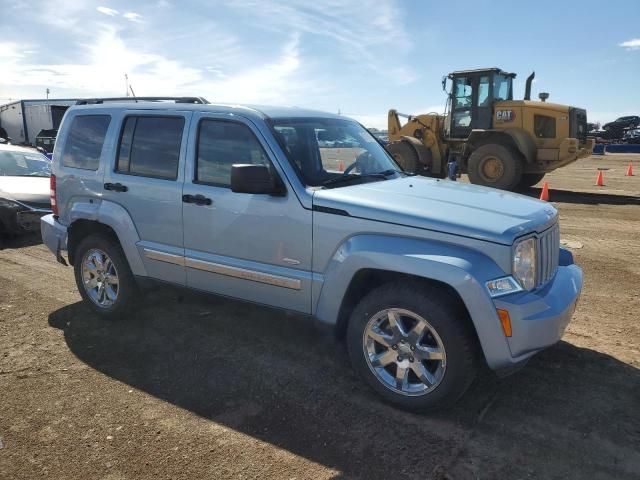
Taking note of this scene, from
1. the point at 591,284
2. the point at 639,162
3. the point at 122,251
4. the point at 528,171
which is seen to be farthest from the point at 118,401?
the point at 639,162

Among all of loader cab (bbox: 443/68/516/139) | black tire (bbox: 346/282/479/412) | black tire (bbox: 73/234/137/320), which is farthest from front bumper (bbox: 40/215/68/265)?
loader cab (bbox: 443/68/516/139)

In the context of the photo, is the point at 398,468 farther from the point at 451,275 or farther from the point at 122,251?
the point at 122,251

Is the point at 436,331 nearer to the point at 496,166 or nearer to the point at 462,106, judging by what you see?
the point at 496,166

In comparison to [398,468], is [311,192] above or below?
above

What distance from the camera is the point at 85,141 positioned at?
190 inches

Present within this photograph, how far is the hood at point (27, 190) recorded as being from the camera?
8.19 m

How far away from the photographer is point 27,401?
11.3 ft

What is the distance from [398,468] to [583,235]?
6.85 meters

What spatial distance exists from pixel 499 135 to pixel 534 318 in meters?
11.5

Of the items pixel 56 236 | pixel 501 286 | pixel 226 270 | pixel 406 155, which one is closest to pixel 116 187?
pixel 56 236

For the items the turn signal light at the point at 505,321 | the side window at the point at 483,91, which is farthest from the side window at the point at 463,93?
the turn signal light at the point at 505,321

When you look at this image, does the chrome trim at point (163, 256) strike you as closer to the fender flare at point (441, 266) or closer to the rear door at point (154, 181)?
the rear door at point (154, 181)

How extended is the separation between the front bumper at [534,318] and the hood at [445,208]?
357mm

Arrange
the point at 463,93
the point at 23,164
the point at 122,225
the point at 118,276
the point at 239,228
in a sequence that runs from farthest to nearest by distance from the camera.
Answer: the point at 463,93 → the point at 23,164 → the point at 118,276 → the point at 122,225 → the point at 239,228
